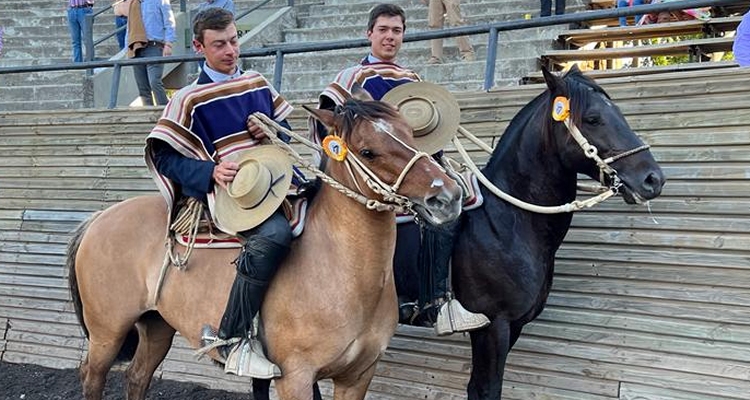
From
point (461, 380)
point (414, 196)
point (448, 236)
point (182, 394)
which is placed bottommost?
point (182, 394)

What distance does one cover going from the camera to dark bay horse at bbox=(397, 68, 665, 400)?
4113 mm

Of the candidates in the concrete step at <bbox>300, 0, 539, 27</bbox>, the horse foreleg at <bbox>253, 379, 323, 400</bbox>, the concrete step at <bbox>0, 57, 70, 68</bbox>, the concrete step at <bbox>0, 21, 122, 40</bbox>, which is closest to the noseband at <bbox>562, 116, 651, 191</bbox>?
the horse foreleg at <bbox>253, 379, 323, 400</bbox>

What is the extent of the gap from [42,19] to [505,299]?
12332 millimetres

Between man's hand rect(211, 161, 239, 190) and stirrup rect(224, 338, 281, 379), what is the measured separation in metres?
0.74

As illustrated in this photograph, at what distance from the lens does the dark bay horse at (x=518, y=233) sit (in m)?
4.11

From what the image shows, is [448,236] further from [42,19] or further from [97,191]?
[42,19]

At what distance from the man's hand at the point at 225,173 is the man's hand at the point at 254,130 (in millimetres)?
332

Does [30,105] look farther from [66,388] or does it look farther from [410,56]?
[66,388]

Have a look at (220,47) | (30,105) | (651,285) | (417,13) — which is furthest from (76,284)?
(30,105)

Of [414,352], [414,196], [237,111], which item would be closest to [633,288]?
[414,352]

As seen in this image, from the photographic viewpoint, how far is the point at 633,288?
187 inches

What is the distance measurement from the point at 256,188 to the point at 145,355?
175 centimetres

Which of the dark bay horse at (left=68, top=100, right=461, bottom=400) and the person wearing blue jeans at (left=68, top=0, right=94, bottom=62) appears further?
the person wearing blue jeans at (left=68, top=0, right=94, bottom=62)

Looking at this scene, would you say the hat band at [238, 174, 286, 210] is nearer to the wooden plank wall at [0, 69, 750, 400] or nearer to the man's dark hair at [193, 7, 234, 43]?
the man's dark hair at [193, 7, 234, 43]
